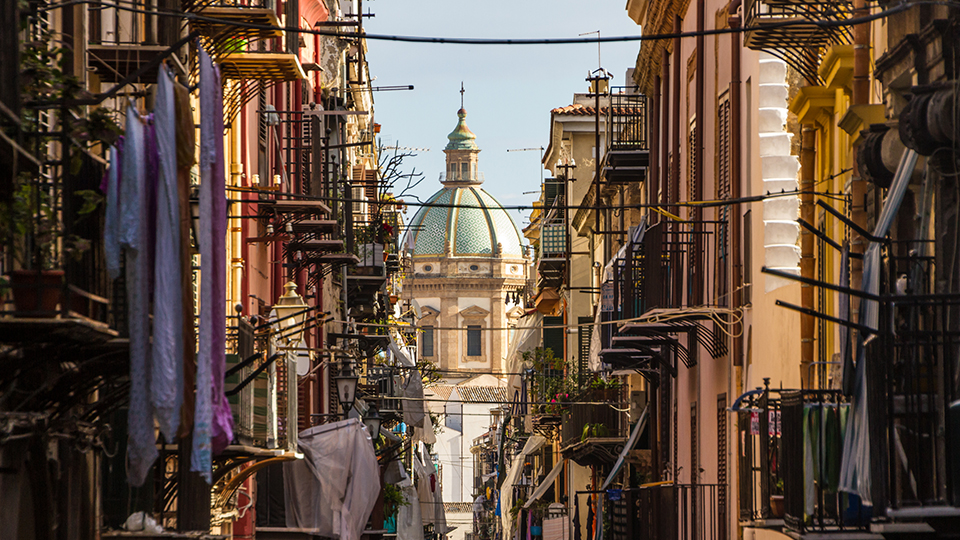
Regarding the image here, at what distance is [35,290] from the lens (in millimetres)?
7695

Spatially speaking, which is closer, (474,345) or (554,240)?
(554,240)

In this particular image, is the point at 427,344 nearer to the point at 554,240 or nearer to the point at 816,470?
the point at 554,240

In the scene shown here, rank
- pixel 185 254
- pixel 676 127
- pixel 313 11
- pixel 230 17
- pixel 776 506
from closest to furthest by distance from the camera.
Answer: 1. pixel 185 254
2. pixel 776 506
3. pixel 230 17
4. pixel 676 127
5. pixel 313 11

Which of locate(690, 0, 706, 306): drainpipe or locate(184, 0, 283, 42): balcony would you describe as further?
locate(690, 0, 706, 306): drainpipe

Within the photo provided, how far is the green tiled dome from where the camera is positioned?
152750mm

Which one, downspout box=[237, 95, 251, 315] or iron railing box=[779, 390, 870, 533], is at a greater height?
downspout box=[237, 95, 251, 315]

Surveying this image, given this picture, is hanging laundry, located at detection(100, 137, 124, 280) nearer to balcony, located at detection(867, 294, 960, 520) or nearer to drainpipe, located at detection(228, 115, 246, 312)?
balcony, located at detection(867, 294, 960, 520)

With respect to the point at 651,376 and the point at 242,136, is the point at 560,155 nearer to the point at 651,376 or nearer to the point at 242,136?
the point at 651,376

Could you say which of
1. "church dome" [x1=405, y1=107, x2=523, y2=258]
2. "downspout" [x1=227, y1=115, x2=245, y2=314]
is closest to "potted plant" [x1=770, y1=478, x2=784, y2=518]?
"downspout" [x1=227, y1=115, x2=245, y2=314]

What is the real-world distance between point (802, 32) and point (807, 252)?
190cm

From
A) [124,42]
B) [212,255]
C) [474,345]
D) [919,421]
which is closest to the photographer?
[919,421]

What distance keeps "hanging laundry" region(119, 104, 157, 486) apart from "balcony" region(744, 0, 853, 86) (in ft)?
15.5

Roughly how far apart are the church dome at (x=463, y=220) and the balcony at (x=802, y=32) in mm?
136227

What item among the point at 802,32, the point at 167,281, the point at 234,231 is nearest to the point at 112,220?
the point at 167,281
